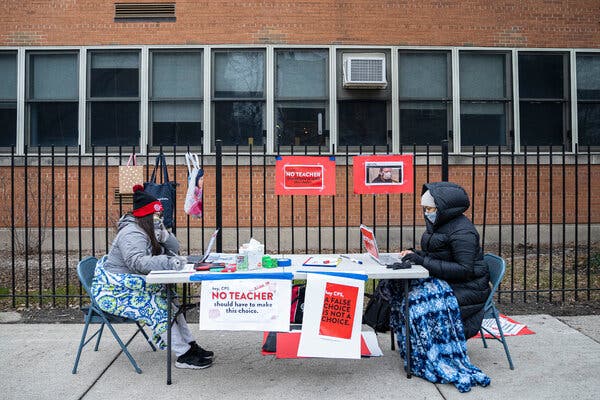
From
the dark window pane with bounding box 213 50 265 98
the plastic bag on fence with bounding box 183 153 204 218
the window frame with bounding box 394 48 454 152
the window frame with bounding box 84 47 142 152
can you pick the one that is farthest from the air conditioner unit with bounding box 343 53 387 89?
the plastic bag on fence with bounding box 183 153 204 218

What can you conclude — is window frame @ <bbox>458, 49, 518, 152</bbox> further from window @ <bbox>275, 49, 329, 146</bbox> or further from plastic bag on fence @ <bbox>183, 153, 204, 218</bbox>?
plastic bag on fence @ <bbox>183, 153, 204, 218</bbox>

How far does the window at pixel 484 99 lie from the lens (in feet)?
39.2

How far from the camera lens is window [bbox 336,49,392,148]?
11.7 meters

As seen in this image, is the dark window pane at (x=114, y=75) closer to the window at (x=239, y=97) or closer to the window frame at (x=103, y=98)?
the window frame at (x=103, y=98)

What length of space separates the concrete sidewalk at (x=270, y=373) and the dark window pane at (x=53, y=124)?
678 cm

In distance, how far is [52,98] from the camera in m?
11.7

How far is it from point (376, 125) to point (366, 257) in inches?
271

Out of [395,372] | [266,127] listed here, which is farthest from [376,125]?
[395,372]

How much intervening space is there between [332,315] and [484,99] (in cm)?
905

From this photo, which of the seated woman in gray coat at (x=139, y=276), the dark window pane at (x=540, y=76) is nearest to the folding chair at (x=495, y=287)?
the seated woman in gray coat at (x=139, y=276)

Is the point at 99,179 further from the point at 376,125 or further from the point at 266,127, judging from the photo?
the point at 376,125

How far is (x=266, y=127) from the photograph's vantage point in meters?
11.6

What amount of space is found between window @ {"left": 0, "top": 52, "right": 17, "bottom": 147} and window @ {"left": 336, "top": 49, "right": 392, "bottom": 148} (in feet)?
23.2

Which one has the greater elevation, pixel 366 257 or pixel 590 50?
pixel 590 50
